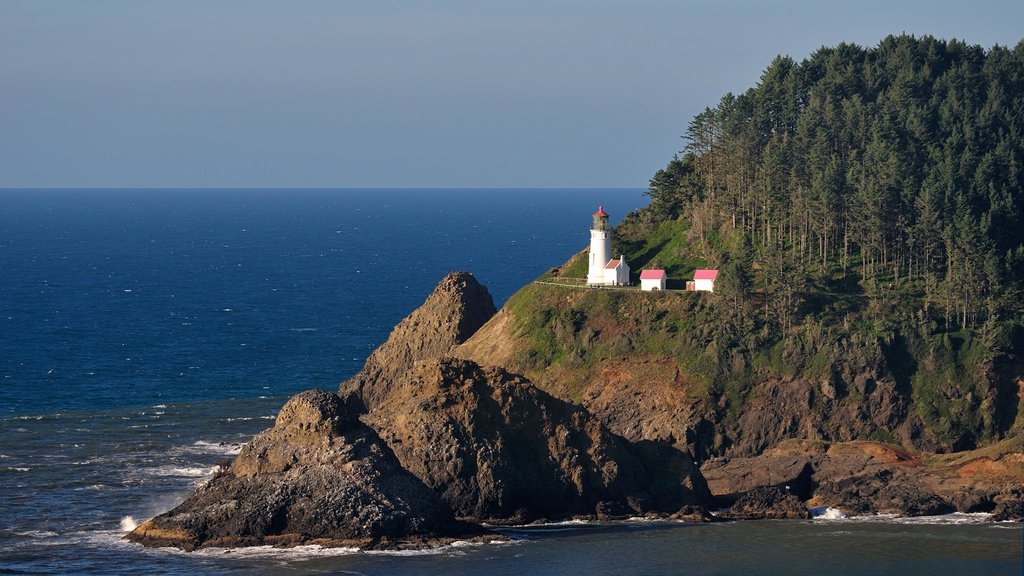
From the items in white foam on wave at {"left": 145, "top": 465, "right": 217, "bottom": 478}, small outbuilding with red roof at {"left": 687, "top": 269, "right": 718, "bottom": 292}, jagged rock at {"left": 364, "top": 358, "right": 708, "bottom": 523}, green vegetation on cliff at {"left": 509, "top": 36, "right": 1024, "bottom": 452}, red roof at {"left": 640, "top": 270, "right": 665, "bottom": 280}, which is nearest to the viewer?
jagged rock at {"left": 364, "top": 358, "right": 708, "bottom": 523}

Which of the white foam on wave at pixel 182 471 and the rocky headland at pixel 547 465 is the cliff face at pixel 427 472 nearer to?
the rocky headland at pixel 547 465

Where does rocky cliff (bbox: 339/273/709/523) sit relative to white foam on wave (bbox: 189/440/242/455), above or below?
above

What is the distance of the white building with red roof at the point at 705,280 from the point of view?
109 metres

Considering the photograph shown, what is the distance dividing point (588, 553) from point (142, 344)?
85167mm

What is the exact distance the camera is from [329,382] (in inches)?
5022

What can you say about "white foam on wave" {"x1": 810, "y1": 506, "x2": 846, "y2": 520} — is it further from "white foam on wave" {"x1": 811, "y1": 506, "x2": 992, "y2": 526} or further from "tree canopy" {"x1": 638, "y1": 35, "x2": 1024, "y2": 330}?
"tree canopy" {"x1": 638, "y1": 35, "x2": 1024, "y2": 330}

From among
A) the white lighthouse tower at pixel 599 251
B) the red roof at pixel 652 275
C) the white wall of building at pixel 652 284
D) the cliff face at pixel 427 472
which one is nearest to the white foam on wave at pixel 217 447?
the cliff face at pixel 427 472

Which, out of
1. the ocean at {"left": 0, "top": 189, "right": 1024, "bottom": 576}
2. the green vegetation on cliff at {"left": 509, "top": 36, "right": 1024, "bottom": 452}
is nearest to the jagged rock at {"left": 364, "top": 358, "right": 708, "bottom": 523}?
the ocean at {"left": 0, "top": 189, "right": 1024, "bottom": 576}

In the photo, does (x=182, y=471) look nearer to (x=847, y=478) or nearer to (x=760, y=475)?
(x=760, y=475)

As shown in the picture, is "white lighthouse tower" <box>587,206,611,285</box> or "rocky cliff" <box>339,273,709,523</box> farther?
"white lighthouse tower" <box>587,206,611,285</box>

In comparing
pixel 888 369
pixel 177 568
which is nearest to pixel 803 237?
pixel 888 369

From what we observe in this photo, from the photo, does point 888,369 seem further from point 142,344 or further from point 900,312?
point 142,344

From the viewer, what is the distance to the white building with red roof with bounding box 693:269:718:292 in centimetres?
10900

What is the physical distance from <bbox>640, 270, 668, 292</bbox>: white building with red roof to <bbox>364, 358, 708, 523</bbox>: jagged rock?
84.8 ft
